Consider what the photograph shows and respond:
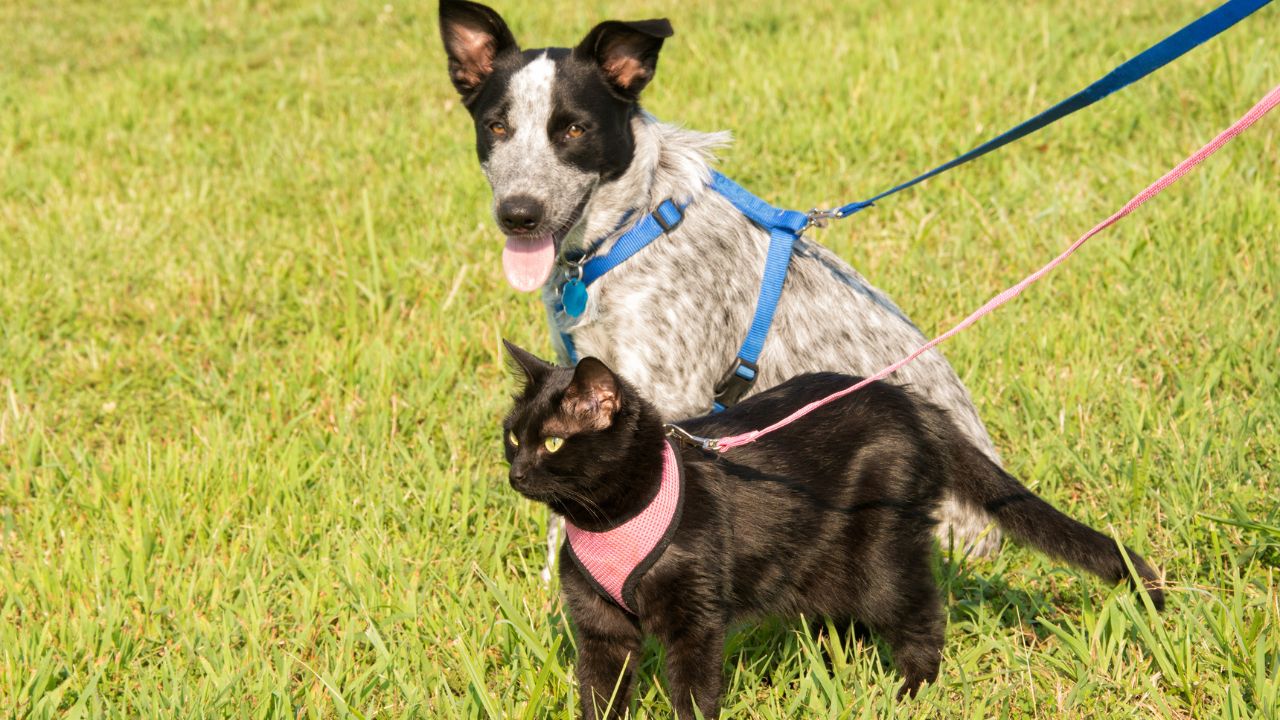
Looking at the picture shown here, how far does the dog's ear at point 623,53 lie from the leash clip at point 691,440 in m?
1.59

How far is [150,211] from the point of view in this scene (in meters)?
7.78

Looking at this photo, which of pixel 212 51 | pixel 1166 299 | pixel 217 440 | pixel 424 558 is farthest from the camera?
pixel 212 51

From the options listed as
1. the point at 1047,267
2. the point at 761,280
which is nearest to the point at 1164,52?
the point at 1047,267

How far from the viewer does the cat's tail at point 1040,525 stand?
3.47 m

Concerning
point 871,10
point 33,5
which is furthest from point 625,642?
point 33,5

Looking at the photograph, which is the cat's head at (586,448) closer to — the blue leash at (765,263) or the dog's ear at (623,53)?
the blue leash at (765,263)

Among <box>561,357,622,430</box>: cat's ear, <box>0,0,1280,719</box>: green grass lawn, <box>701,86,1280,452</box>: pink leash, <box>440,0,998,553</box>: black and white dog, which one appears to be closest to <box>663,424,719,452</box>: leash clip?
<box>701,86,1280,452</box>: pink leash

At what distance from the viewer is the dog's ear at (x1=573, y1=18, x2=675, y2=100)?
430 centimetres

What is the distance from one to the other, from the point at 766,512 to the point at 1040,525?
85cm

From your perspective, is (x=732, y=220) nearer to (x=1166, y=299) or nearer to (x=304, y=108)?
(x=1166, y=299)

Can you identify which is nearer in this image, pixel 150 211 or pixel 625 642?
pixel 625 642

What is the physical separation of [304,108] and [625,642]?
7.33 metres

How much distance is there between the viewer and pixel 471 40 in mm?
4613

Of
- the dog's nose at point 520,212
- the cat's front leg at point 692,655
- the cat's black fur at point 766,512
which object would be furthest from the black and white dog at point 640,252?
the cat's front leg at point 692,655
